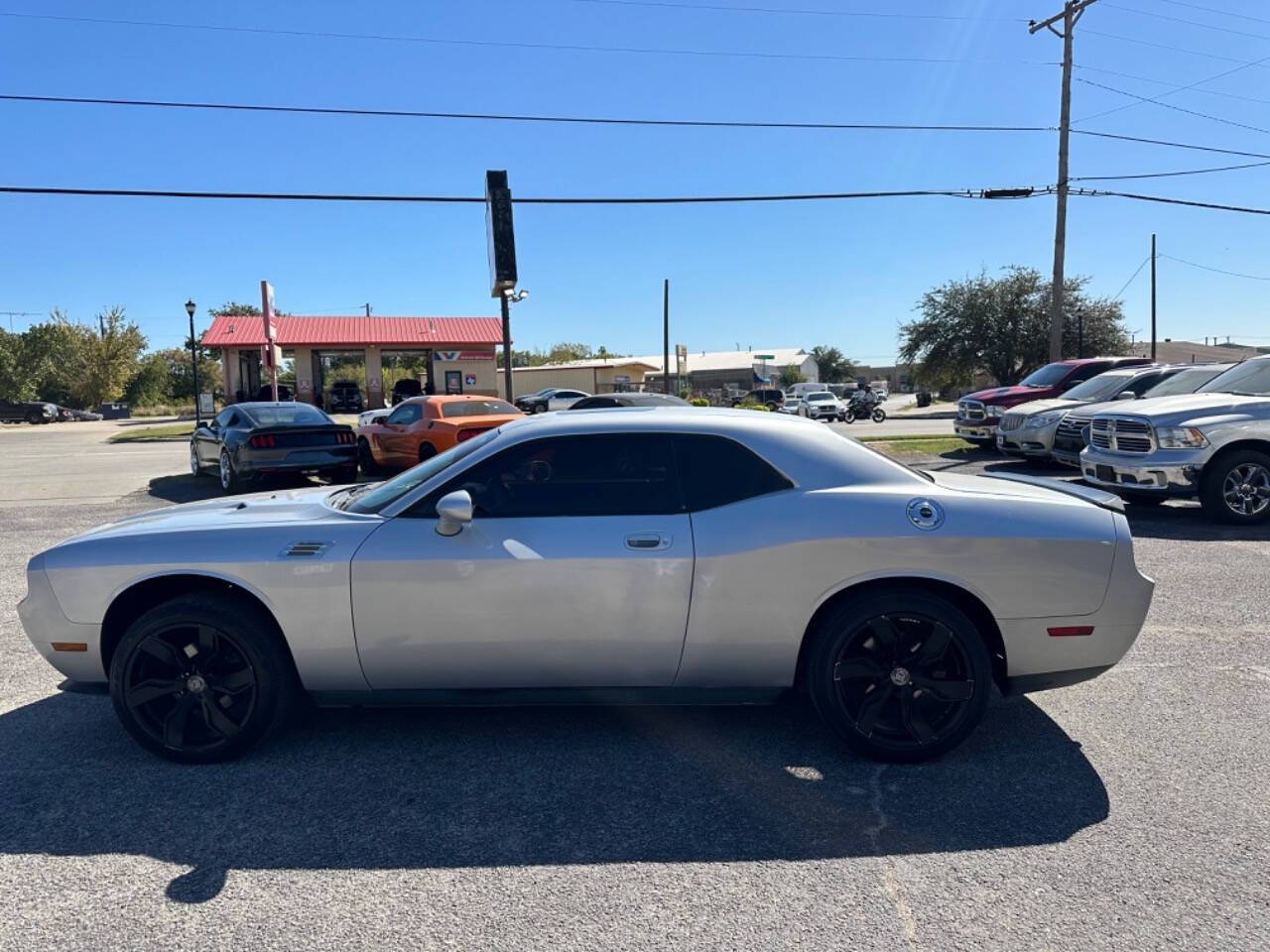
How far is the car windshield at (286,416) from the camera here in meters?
12.8

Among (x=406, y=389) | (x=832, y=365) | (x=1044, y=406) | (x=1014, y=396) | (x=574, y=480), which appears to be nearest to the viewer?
(x=574, y=480)

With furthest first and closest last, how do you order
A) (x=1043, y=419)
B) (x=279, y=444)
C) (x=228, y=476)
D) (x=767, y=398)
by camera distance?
(x=767, y=398), (x=1043, y=419), (x=228, y=476), (x=279, y=444)

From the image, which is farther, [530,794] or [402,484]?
[402,484]

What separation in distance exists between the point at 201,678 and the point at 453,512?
1.34 m

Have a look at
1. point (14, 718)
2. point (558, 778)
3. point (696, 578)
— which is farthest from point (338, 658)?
point (14, 718)

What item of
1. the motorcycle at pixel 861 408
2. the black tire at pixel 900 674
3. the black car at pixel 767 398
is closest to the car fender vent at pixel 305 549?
the black tire at pixel 900 674

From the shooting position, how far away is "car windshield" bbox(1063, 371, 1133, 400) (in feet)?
46.1

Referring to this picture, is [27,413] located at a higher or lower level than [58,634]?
higher

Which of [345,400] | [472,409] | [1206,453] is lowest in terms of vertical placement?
[1206,453]

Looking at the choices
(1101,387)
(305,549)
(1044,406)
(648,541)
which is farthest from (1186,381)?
(305,549)

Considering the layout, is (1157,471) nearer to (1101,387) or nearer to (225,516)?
(1101,387)

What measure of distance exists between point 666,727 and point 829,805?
0.96m

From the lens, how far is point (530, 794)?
341cm

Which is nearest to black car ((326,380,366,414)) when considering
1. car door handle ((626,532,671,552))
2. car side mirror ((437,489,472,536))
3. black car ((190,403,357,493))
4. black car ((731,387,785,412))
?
black car ((731,387,785,412))
